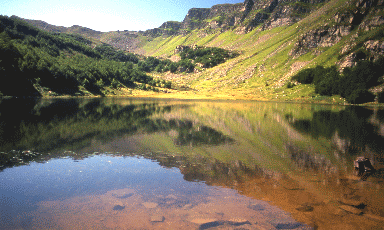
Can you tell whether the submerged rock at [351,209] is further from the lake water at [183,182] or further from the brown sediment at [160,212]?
the brown sediment at [160,212]

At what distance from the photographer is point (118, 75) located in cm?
17350

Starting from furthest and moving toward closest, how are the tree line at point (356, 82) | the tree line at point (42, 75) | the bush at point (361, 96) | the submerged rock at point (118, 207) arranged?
1. the tree line at point (42, 75)
2. the tree line at point (356, 82)
3. the bush at point (361, 96)
4. the submerged rock at point (118, 207)

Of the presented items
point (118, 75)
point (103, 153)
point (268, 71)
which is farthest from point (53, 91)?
point (268, 71)

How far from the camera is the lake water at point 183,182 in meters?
10.5

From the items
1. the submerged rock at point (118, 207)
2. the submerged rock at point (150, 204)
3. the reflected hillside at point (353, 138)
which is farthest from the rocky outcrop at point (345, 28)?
the submerged rock at point (118, 207)

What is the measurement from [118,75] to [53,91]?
2377 inches

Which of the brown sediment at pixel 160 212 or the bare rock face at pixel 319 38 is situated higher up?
the bare rock face at pixel 319 38

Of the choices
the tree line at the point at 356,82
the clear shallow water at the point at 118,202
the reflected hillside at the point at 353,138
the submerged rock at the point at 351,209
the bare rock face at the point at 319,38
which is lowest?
the submerged rock at the point at 351,209

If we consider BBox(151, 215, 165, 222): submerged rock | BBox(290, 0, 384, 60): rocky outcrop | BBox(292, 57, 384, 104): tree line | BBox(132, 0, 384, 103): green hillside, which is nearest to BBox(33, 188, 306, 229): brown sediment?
BBox(151, 215, 165, 222): submerged rock

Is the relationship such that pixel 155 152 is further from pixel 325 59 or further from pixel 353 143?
pixel 325 59

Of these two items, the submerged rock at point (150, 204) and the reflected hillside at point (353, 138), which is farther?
the reflected hillside at point (353, 138)

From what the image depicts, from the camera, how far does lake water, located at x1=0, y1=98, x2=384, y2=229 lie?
412 inches

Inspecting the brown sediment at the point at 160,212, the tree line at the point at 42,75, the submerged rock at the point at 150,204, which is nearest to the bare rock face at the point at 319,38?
the tree line at the point at 42,75

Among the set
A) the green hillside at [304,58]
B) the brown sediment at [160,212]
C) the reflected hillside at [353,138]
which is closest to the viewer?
the brown sediment at [160,212]
